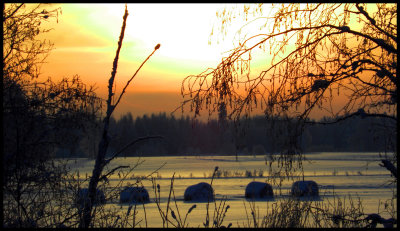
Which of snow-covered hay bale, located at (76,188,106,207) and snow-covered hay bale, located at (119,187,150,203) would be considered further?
snow-covered hay bale, located at (76,188,106,207)

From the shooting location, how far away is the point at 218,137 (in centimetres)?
1161

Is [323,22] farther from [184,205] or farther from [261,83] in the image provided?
[184,205]

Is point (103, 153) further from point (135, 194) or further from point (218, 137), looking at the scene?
point (218, 137)

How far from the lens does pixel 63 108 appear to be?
26.7 feet

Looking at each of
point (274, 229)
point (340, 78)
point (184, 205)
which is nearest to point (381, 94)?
point (340, 78)

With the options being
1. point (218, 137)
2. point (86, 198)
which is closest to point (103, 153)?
point (86, 198)

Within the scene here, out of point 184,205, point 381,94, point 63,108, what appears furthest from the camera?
point 184,205

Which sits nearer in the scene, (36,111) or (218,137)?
(36,111)

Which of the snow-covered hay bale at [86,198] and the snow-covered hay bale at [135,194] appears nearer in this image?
the snow-covered hay bale at [135,194]

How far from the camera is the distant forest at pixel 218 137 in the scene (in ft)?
17.8

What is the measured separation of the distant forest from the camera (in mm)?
5434

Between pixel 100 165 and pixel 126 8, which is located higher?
pixel 126 8

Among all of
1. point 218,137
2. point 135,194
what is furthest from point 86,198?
point 218,137

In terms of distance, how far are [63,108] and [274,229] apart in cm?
393
